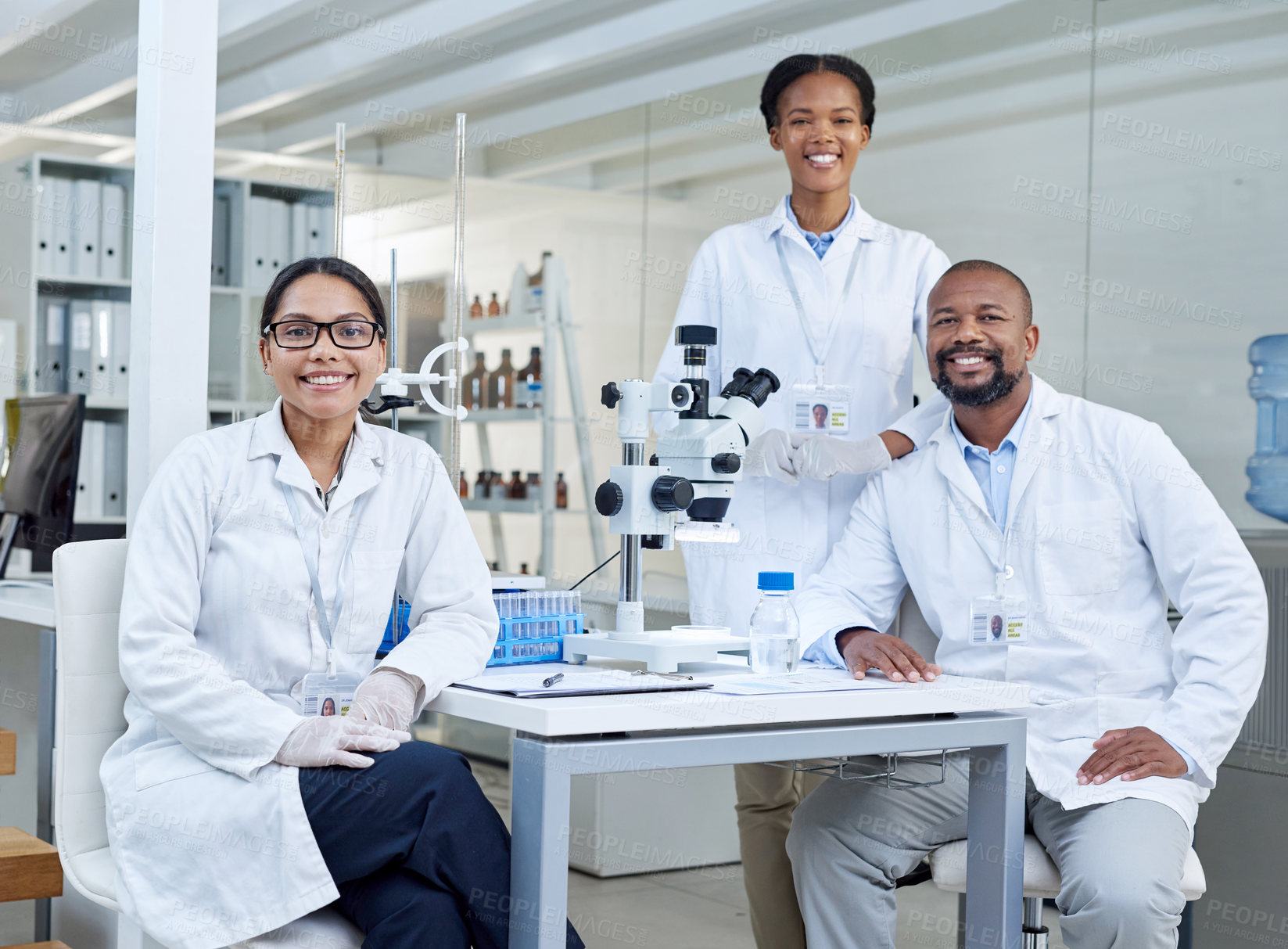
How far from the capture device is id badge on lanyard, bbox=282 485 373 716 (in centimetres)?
176

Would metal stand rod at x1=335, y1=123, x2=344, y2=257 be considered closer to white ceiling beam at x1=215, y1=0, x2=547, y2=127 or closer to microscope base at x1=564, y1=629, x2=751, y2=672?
microscope base at x1=564, y1=629, x2=751, y2=672

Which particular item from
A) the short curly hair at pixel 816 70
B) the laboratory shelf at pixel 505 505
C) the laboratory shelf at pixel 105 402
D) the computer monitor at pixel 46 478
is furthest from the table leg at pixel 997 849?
the laboratory shelf at pixel 505 505

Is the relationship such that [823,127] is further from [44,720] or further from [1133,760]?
[44,720]

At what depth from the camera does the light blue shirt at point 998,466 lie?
90.9 inches

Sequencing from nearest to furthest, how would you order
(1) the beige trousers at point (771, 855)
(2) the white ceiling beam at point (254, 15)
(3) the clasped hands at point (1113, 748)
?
1. (3) the clasped hands at point (1113, 748)
2. (1) the beige trousers at point (771, 855)
3. (2) the white ceiling beam at point (254, 15)

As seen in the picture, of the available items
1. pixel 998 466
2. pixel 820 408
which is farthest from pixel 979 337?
pixel 820 408

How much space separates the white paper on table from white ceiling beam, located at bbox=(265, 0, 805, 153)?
2.95 metres

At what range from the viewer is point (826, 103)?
2.57m

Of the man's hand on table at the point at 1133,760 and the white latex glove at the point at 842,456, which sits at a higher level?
the white latex glove at the point at 842,456

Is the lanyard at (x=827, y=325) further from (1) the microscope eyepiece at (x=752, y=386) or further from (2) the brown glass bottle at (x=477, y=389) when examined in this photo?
(2) the brown glass bottle at (x=477, y=389)

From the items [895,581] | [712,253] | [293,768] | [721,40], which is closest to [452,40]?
[721,40]

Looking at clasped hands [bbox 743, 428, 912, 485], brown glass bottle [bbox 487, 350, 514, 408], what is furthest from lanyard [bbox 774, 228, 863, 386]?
brown glass bottle [bbox 487, 350, 514, 408]

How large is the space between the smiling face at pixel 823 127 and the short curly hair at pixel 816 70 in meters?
0.01

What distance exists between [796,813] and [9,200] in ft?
12.1
